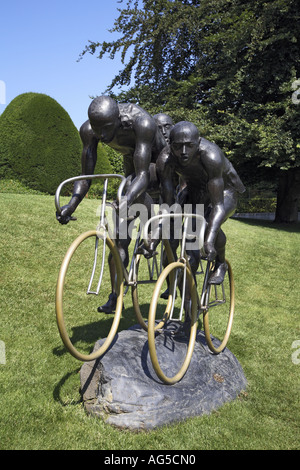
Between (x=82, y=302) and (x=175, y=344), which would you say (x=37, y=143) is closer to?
(x=82, y=302)

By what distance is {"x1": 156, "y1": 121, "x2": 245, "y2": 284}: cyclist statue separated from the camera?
11.2 ft

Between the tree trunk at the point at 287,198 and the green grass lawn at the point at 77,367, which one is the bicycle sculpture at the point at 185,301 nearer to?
the green grass lawn at the point at 77,367

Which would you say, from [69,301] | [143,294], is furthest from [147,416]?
[143,294]

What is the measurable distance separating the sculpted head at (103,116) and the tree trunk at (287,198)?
13507 millimetres

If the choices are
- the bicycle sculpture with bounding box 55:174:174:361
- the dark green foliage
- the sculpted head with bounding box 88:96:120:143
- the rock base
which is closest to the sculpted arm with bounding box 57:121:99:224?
the bicycle sculpture with bounding box 55:174:174:361

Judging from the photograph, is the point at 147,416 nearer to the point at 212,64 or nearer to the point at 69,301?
the point at 69,301

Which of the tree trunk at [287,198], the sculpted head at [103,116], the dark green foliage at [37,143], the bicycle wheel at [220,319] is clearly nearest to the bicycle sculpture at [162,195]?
the sculpted head at [103,116]

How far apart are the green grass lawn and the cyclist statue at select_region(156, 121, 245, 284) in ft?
4.16

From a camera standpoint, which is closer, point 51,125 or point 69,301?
point 69,301

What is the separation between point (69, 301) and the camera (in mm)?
5938

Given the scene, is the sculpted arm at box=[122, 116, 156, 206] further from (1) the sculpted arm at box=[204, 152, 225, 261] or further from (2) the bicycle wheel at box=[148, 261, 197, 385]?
(2) the bicycle wheel at box=[148, 261, 197, 385]

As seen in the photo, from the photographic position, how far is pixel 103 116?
3363 mm

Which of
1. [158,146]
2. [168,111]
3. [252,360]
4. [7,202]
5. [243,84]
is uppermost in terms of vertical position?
[243,84]
